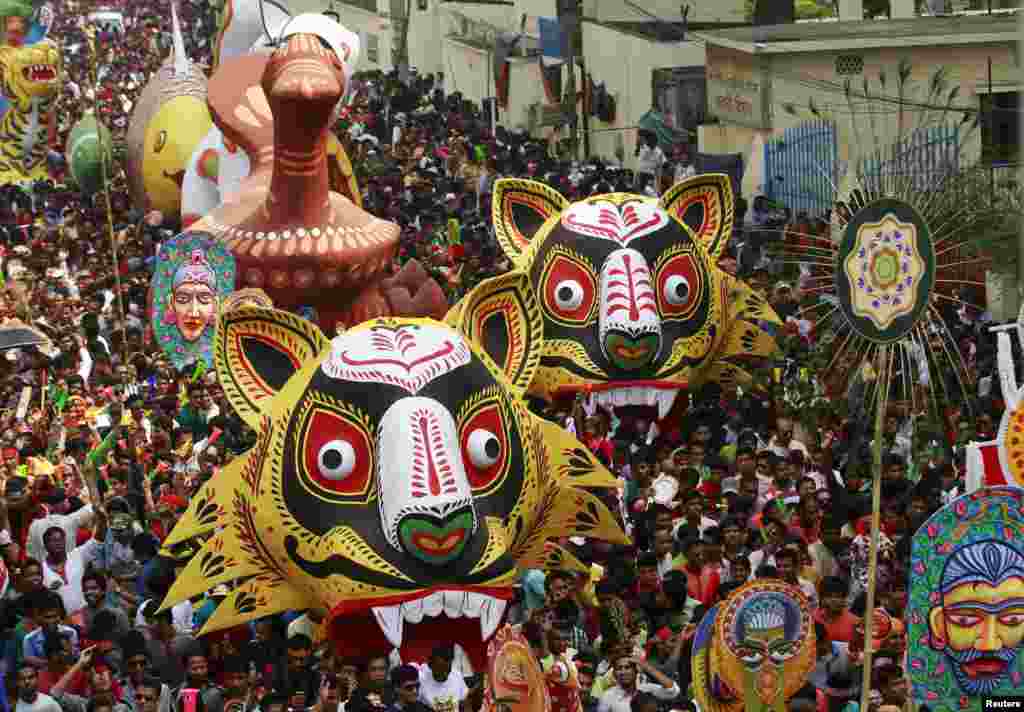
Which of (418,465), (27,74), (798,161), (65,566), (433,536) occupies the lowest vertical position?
(65,566)

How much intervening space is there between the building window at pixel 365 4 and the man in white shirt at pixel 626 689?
131 ft

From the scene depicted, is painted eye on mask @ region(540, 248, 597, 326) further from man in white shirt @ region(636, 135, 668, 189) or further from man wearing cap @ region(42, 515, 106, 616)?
man in white shirt @ region(636, 135, 668, 189)

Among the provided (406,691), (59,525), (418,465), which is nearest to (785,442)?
(418,465)

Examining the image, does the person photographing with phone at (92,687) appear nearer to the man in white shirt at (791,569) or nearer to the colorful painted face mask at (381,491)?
the colorful painted face mask at (381,491)

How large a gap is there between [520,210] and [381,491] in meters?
6.10

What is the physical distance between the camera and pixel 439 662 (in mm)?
11602

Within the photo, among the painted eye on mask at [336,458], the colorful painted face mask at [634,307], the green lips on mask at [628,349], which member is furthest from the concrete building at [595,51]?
the painted eye on mask at [336,458]

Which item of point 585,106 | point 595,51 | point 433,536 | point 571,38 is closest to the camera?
point 433,536

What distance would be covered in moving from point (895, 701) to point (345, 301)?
9.59 meters

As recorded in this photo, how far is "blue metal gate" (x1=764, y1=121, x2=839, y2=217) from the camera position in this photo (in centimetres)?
2466

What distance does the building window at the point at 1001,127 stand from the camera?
2241 cm

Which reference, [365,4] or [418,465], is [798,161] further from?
[365,4]

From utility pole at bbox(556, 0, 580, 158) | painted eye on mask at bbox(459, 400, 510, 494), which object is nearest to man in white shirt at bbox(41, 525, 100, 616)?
painted eye on mask at bbox(459, 400, 510, 494)

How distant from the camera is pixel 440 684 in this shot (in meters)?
11.7
